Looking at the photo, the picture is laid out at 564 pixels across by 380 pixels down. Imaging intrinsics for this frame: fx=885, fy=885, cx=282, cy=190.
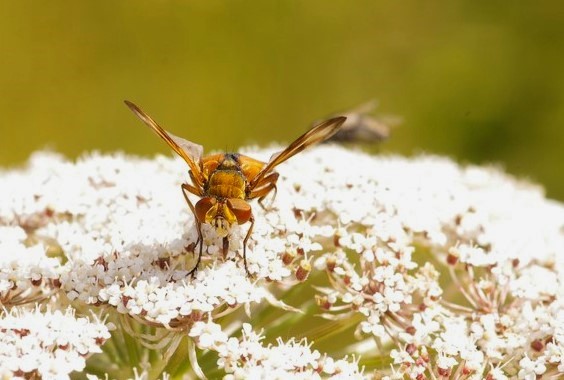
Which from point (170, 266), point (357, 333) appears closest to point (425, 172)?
point (357, 333)

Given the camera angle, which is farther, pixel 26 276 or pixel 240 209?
pixel 26 276

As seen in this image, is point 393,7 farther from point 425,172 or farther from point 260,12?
point 425,172

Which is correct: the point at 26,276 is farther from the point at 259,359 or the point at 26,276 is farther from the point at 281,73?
the point at 281,73

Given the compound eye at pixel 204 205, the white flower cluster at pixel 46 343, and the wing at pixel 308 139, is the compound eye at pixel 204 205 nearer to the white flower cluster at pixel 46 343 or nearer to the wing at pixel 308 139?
the wing at pixel 308 139

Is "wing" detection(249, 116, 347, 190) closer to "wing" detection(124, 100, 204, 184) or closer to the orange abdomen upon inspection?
the orange abdomen

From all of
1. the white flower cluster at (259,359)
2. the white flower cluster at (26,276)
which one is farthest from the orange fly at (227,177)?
the white flower cluster at (26,276)

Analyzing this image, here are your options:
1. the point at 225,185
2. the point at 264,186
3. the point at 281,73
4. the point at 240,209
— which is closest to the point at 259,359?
the point at 240,209
